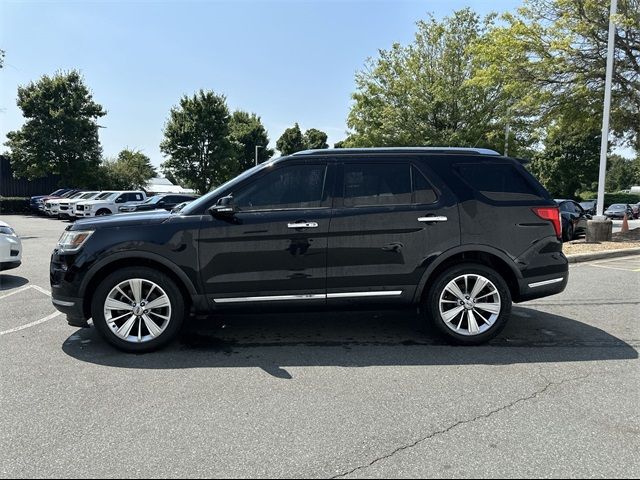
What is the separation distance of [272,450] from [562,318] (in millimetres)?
4282

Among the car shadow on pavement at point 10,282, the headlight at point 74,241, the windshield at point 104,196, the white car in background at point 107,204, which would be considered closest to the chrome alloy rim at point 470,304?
the headlight at point 74,241

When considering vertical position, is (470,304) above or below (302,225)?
below

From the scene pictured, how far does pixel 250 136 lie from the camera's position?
5700 centimetres

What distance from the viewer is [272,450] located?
2793mm

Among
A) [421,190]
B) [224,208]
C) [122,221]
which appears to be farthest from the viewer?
[421,190]

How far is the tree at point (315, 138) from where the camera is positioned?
71006 millimetres

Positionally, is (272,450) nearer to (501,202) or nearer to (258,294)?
(258,294)

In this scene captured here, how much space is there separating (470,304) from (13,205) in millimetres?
34305

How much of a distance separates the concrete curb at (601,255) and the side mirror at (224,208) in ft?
27.1

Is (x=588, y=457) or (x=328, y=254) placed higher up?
(x=328, y=254)

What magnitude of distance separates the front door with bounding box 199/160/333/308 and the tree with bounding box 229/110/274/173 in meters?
51.3

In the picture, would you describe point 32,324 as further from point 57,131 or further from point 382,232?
point 57,131

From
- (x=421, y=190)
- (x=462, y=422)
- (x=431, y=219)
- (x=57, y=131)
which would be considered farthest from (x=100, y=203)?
(x=462, y=422)

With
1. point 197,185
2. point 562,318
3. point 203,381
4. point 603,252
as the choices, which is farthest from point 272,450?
point 197,185
